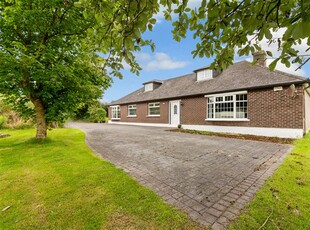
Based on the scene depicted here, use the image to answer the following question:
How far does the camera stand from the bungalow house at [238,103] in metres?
10.1

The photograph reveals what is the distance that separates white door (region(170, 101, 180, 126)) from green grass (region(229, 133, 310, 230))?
41.1 ft

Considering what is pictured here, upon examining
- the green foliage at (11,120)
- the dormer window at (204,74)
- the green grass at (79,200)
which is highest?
the dormer window at (204,74)

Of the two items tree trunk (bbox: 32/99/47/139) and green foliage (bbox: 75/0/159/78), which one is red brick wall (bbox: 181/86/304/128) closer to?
green foliage (bbox: 75/0/159/78)

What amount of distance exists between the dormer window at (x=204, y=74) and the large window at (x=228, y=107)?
10.6ft

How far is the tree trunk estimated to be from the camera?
8.31 m

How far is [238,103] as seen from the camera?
40.5ft

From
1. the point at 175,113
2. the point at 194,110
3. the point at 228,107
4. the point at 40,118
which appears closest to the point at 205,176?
the point at 40,118

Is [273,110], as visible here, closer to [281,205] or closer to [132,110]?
[281,205]

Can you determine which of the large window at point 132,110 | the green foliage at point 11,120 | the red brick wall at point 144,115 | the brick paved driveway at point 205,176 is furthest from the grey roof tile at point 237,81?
the green foliage at point 11,120

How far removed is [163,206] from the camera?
2.90 m

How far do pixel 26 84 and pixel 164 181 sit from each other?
7556 mm

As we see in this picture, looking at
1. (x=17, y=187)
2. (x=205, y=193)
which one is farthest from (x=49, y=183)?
(x=205, y=193)

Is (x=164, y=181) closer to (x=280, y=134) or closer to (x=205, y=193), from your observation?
(x=205, y=193)

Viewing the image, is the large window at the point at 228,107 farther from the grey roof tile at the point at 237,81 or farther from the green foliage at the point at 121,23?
the green foliage at the point at 121,23
